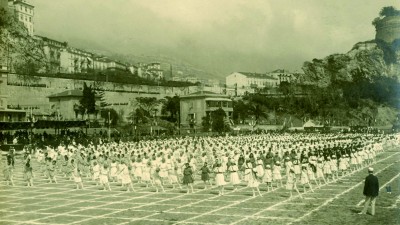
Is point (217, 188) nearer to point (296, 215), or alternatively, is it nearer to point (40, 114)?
point (296, 215)

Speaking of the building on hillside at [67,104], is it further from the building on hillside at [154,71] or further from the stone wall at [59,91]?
the building on hillside at [154,71]

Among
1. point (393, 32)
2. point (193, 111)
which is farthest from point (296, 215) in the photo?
point (393, 32)

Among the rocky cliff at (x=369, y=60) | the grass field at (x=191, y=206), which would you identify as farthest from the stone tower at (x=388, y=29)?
the grass field at (x=191, y=206)

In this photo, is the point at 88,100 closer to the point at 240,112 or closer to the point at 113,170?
the point at 240,112

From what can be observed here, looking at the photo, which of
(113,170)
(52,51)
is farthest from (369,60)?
(113,170)

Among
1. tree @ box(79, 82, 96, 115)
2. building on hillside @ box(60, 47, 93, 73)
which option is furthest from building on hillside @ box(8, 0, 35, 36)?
tree @ box(79, 82, 96, 115)

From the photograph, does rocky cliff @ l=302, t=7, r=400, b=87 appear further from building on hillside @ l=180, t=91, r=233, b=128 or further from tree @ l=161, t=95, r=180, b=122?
tree @ l=161, t=95, r=180, b=122
